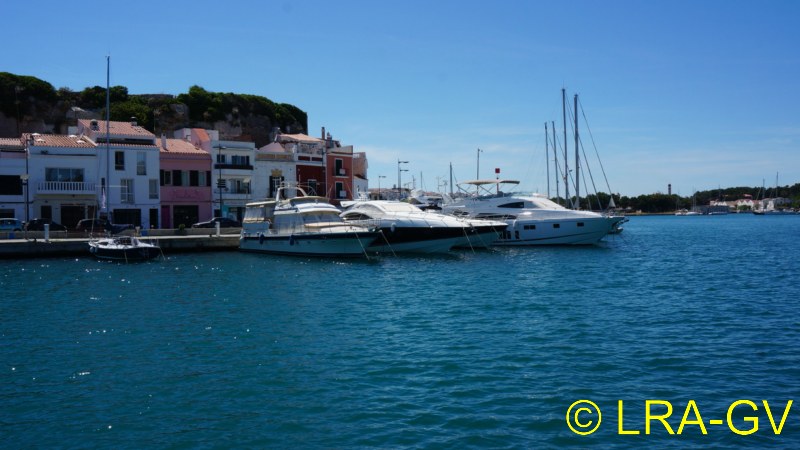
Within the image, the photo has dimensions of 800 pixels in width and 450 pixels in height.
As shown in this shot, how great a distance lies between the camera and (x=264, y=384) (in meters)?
14.2

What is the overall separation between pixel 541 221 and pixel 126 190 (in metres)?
36.0

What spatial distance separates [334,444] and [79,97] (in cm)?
8021

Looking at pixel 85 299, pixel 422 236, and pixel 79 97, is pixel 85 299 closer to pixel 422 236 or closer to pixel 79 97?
pixel 422 236

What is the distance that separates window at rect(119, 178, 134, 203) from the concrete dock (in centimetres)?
1127

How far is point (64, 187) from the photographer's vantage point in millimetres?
53812

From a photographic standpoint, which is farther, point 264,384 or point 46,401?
point 264,384

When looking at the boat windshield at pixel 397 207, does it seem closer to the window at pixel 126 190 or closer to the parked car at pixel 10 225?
the window at pixel 126 190

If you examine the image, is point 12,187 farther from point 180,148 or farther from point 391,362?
point 391,362

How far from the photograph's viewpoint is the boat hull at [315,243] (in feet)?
136

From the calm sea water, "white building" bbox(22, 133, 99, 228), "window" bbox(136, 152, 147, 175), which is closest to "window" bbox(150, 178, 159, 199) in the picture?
"window" bbox(136, 152, 147, 175)

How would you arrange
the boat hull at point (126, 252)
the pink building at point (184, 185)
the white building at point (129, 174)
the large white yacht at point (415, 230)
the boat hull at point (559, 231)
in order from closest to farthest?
the boat hull at point (126, 252), the large white yacht at point (415, 230), the boat hull at point (559, 231), the white building at point (129, 174), the pink building at point (184, 185)

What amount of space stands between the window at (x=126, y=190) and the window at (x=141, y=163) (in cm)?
116

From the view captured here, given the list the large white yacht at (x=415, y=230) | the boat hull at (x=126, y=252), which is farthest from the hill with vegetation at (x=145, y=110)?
the large white yacht at (x=415, y=230)

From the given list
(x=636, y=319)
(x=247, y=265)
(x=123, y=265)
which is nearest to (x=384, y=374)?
(x=636, y=319)
